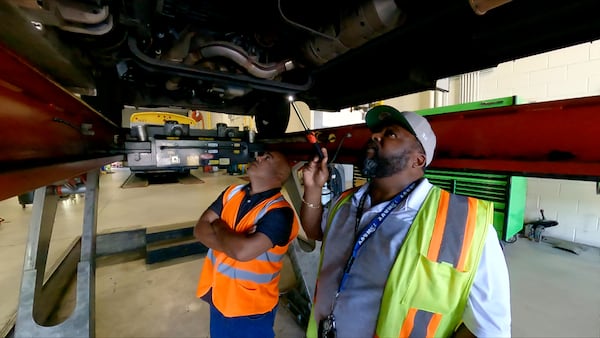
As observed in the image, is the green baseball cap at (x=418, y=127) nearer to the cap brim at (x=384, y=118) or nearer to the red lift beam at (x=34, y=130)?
the cap brim at (x=384, y=118)

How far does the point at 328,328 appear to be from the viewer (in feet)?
2.82

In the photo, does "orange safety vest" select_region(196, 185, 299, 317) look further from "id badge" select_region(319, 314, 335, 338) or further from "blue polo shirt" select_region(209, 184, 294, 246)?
"id badge" select_region(319, 314, 335, 338)

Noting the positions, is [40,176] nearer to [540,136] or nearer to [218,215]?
[218,215]

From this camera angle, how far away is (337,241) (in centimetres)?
95

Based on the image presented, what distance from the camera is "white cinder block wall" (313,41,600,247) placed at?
9.05ft

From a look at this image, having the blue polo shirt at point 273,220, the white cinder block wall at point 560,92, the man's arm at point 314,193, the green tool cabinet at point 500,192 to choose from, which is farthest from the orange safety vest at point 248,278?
the white cinder block wall at point 560,92

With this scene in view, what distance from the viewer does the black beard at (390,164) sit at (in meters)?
0.87

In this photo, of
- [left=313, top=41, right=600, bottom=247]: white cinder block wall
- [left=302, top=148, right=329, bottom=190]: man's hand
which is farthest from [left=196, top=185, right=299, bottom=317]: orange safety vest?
[left=313, top=41, right=600, bottom=247]: white cinder block wall

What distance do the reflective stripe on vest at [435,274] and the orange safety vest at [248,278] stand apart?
2.33ft

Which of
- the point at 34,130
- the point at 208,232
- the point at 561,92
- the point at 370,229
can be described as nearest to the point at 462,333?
the point at 370,229

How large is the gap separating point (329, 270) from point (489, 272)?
0.49m

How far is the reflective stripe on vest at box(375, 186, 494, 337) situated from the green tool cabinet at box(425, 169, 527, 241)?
217 centimetres

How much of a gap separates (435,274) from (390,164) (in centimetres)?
36

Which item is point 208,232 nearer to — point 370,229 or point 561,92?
point 370,229
